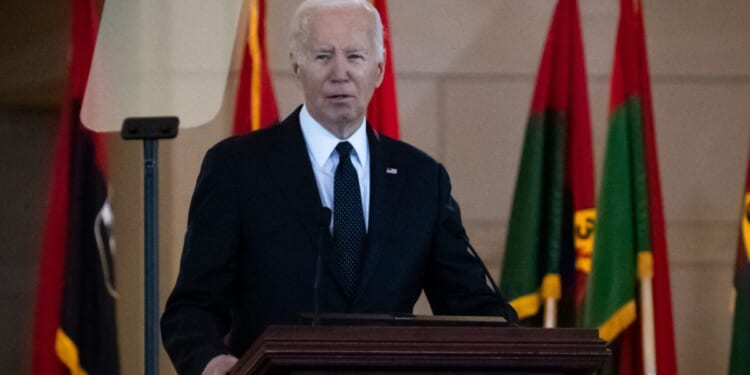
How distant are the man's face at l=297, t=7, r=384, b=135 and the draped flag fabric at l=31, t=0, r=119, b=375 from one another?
2204 millimetres

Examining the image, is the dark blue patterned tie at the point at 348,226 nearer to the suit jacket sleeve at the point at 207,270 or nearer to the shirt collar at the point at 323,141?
the shirt collar at the point at 323,141

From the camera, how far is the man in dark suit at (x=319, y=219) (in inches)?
133

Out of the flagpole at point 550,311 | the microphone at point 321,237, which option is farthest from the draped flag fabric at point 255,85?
the microphone at point 321,237

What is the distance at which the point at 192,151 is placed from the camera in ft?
19.8

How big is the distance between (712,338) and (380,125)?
1.71 metres

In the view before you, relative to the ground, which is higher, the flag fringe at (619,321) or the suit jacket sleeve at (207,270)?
the suit jacket sleeve at (207,270)

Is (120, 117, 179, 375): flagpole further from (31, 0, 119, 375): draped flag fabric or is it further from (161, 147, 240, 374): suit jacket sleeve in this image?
(31, 0, 119, 375): draped flag fabric

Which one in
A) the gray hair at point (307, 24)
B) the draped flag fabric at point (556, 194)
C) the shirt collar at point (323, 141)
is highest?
the gray hair at point (307, 24)

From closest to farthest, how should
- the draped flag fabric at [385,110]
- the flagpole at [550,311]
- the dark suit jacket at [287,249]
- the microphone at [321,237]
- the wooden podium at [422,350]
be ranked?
the wooden podium at [422,350], the microphone at [321,237], the dark suit jacket at [287,249], the flagpole at [550,311], the draped flag fabric at [385,110]

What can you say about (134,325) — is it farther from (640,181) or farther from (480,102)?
(640,181)

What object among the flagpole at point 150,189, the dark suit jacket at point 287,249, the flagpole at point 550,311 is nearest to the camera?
the dark suit jacket at point 287,249

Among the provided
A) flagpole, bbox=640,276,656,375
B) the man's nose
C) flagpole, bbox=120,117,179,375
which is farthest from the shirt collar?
flagpole, bbox=640,276,656,375

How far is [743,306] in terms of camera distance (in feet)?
17.8

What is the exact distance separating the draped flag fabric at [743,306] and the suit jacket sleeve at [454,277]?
7.12 ft
